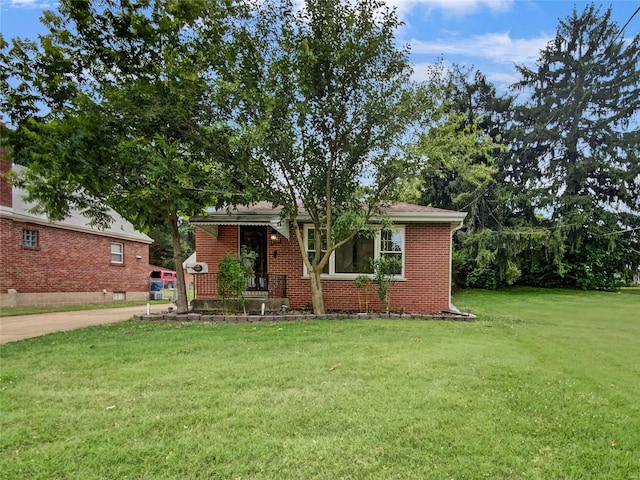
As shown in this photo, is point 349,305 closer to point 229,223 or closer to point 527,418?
point 229,223

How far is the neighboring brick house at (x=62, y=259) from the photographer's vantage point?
13875 mm

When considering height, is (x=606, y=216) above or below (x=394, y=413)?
above

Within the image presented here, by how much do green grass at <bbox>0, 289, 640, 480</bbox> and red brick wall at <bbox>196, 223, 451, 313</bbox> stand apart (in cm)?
436

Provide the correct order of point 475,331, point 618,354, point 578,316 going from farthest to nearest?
point 578,316
point 475,331
point 618,354

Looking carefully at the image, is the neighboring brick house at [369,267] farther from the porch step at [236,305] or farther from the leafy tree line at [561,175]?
the leafy tree line at [561,175]

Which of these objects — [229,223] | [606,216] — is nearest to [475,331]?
[229,223]

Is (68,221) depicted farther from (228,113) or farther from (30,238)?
(228,113)

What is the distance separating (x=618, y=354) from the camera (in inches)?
254

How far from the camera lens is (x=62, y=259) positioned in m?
16.3

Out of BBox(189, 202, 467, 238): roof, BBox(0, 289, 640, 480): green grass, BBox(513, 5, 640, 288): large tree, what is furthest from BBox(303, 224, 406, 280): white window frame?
BBox(513, 5, 640, 288): large tree

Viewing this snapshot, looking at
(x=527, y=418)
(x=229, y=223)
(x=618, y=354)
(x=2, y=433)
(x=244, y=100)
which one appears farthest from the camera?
(x=229, y=223)

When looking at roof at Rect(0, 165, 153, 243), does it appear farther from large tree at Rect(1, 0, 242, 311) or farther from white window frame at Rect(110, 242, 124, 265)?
large tree at Rect(1, 0, 242, 311)

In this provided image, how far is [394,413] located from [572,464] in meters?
1.33

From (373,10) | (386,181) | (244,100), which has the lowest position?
(386,181)
